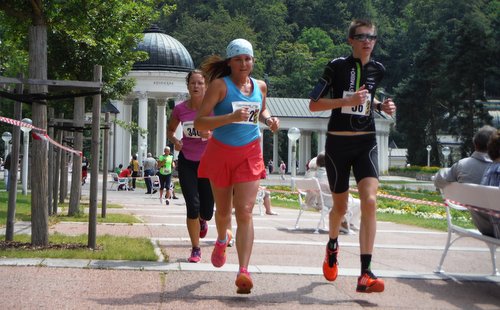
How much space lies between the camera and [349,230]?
12.8m

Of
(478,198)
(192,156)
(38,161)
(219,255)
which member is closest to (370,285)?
(219,255)

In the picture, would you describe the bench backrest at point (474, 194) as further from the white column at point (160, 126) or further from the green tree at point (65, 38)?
the white column at point (160, 126)

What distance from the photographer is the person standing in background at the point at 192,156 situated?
833cm

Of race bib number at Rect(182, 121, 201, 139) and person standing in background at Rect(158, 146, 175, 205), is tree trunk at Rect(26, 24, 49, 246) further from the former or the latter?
person standing in background at Rect(158, 146, 175, 205)

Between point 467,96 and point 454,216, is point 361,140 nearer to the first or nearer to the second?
point 454,216

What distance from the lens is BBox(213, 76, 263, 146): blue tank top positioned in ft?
21.0

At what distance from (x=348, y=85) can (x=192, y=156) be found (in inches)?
89.3

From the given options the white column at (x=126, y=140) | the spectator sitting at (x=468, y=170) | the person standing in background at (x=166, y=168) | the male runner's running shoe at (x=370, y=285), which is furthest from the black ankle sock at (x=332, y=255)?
the white column at (x=126, y=140)

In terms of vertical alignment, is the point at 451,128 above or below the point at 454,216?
above

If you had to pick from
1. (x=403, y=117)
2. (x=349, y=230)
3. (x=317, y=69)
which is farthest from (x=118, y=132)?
(x=349, y=230)

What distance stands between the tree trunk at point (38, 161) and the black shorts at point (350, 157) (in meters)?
3.39

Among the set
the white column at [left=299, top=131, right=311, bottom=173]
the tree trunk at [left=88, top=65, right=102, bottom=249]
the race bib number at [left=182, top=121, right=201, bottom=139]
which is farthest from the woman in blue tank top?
the white column at [left=299, top=131, right=311, bottom=173]

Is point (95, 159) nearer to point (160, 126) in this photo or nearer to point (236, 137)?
point (236, 137)

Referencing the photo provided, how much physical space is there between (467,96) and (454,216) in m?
54.9
